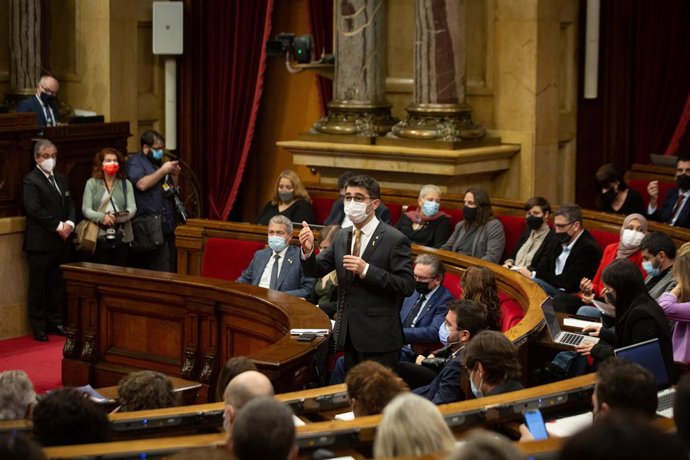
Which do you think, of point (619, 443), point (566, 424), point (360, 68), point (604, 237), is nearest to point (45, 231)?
point (360, 68)

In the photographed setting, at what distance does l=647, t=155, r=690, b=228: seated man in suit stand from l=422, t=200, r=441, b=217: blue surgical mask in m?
1.60

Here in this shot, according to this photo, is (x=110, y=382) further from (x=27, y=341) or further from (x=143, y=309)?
(x=27, y=341)

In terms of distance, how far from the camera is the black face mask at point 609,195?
9281mm

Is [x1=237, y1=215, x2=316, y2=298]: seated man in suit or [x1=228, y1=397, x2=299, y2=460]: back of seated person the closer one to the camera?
[x1=228, y1=397, x2=299, y2=460]: back of seated person

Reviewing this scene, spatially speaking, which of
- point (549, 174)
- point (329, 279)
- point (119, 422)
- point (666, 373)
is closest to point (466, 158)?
point (549, 174)

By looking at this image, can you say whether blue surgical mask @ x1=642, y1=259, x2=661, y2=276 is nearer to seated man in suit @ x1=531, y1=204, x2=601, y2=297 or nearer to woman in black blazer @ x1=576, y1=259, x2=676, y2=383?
woman in black blazer @ x1=576, y1=259, x2=676, y2=383

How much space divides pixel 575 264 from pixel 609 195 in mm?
1321

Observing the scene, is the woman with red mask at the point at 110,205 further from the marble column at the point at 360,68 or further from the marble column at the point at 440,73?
the marble column at the point at 440,73

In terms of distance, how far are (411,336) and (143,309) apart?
191 centimetres

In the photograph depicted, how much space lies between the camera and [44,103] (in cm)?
999

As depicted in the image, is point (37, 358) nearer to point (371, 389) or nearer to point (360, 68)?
point (360, 68)

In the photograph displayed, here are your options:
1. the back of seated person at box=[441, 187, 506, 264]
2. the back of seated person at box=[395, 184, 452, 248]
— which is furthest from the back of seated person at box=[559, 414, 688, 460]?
the back of seated person at box=[395, 184, 452, 248]

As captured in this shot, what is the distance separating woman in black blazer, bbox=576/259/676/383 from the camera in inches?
204

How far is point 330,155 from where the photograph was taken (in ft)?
34.5
